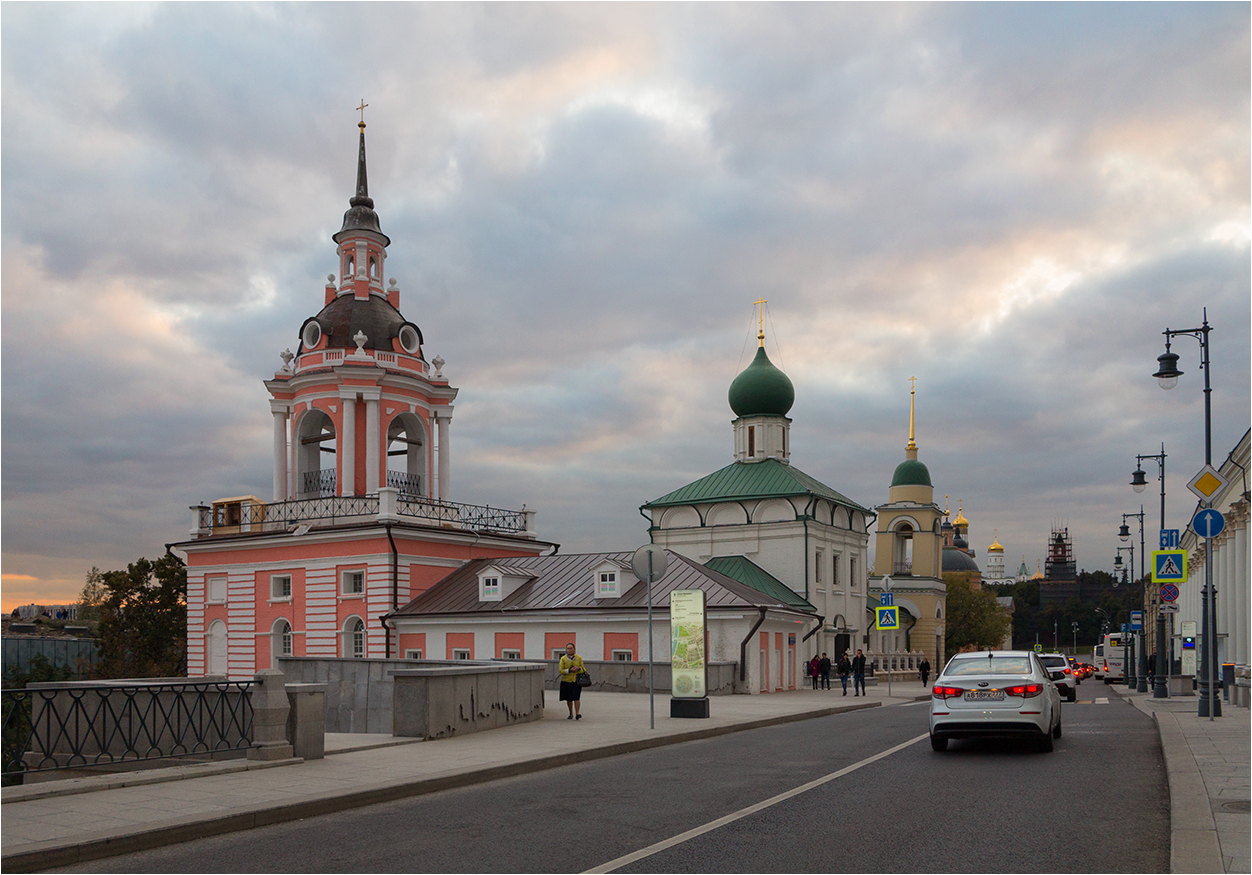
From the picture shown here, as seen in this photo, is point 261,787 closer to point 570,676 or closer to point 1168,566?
point 570,676

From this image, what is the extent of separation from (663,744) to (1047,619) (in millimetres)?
176128

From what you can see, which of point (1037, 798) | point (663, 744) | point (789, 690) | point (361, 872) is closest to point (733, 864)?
point (361, 872)

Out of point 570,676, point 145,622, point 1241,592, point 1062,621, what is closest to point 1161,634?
point 1241,592

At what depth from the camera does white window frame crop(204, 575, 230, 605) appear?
4478cm

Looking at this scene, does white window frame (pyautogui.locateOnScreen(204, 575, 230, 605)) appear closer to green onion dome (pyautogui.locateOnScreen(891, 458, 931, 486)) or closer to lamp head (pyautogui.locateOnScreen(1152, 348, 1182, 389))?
lamp head (pyautogui.locateOnScreen(1152, 348, 1182, 389))

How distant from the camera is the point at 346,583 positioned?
41875mm

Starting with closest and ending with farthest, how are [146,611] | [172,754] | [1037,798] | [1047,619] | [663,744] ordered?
[1037,798] < [172,754] < [663,744] < [146,611] < [1047,619]

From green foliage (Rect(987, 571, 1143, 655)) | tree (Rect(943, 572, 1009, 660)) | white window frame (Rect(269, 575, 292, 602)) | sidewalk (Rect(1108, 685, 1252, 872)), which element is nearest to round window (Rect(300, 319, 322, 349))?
white window frame (Rect(269, 575, 292, 602))

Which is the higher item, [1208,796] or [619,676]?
[1208,796]

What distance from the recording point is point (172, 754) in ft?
43.5

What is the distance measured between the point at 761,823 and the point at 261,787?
17.9 feet

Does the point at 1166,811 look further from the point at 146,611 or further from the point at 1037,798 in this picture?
the point at 146,611

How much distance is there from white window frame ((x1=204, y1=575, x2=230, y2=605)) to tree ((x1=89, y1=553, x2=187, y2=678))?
1193 cm

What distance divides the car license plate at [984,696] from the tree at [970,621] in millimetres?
80182
